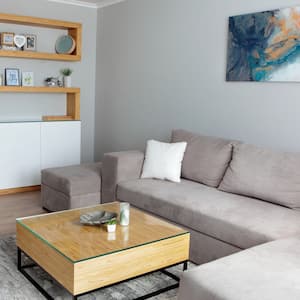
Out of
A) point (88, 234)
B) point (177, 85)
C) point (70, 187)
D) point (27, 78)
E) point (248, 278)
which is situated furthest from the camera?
point (27, 78)

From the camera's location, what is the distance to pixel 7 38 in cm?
487

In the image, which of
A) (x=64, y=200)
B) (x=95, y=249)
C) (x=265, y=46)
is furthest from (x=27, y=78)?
(x=95, y=249)

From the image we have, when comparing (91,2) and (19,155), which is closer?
(19,155)

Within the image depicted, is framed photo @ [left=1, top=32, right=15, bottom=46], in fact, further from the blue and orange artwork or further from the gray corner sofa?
the blue and orange artwork

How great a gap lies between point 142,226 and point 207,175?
3.62 feet

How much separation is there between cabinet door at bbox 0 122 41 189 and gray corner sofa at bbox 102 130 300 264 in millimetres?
1416

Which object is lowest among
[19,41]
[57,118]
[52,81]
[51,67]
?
[57,118]

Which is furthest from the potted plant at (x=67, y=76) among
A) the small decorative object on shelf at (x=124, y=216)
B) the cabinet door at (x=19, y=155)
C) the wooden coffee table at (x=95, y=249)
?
the small decorative object on shelf at (x=124, y=216)

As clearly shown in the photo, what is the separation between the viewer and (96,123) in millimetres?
5910

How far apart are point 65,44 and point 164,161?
2.43m

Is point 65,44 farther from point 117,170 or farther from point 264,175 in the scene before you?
point 264,175

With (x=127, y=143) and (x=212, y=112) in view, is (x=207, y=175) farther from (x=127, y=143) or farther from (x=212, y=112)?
(x=127, y=143)

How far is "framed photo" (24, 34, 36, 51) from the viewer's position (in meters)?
5.11

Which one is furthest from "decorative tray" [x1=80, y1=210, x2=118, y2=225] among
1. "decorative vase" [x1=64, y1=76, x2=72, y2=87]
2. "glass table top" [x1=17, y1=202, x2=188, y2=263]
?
"decorative vase" [x1=64, y1=76, x2=72, y2=87]
